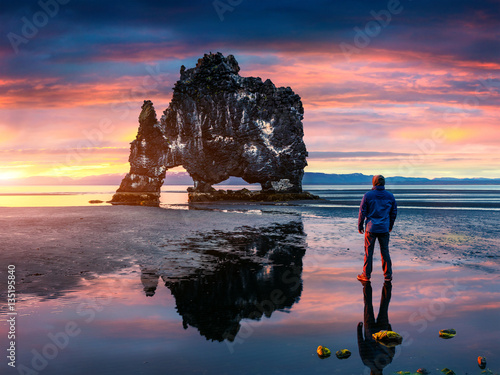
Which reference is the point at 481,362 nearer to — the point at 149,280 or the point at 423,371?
the point at 423,371

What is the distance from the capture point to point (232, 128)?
84438mm

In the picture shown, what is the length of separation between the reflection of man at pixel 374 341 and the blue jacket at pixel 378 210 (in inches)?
84.8

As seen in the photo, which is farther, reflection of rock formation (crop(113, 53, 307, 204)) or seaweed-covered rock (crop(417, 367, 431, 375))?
reflection of rock formation (crop(113, 53, 307, 204))

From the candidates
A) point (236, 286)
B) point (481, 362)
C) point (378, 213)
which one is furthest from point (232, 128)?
point (481, 362)

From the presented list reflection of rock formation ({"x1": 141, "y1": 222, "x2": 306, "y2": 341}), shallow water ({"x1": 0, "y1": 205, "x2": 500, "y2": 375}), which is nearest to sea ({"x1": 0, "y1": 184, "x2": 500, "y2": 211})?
reflection of rock formation ({"x1": 141, "y1": 222, "x2": 306, "y2": 341})

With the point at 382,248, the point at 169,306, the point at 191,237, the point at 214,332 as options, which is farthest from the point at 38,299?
the point at 191,237

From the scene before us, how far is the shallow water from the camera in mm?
5348

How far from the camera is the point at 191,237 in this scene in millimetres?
19703

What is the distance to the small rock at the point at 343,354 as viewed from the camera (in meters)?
5.44

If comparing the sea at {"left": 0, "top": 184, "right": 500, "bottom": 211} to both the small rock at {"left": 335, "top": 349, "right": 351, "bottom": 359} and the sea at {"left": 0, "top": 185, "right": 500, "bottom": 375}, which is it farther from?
the small rock at {"left": 335, "top": 349, "right": 351, "bottom": 359}

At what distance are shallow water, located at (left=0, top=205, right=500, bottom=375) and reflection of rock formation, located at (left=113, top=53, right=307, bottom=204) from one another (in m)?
71.4

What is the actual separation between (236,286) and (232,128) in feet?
250

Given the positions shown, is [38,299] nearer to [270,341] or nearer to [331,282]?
[270,341]

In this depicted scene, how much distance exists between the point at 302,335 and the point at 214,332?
4.43 feet
